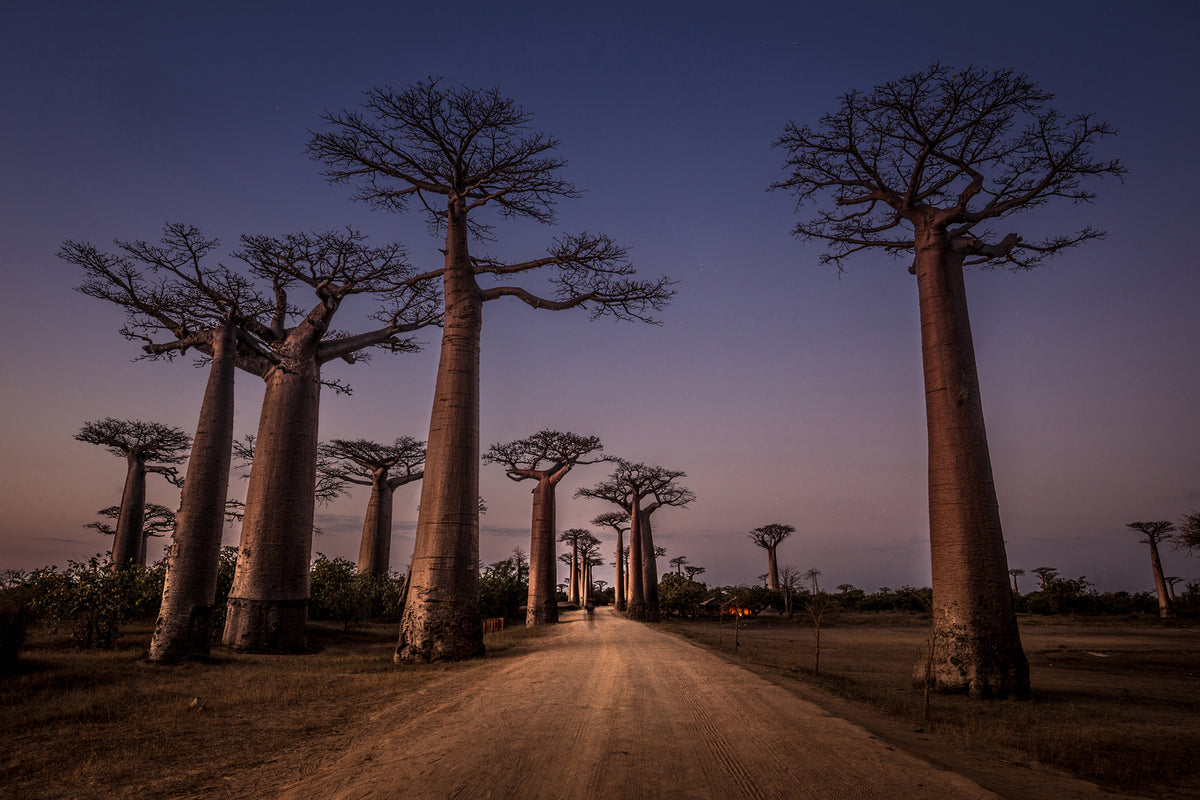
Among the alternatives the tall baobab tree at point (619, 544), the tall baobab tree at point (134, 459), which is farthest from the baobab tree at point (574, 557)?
the tall baobab tree at point (134, 459)

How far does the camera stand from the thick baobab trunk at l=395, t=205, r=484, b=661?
11.4 m

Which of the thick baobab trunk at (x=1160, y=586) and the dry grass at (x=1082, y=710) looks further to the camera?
the thick baobab trunk at (x=1160, y=586)

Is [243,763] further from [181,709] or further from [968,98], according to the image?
[968,98]

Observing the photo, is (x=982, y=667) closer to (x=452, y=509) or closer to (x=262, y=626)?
(x=452, y=509)

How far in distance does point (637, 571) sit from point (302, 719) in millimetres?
31463

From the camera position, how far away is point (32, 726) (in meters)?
5.77

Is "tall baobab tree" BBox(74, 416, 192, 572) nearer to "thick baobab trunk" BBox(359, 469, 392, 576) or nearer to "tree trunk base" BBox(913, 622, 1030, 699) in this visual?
"thick baobab trunk" BBox(359, 469, 392, 576)

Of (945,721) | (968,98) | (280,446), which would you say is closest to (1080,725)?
(945,721)

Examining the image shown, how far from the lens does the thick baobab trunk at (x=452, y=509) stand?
11.4 meters

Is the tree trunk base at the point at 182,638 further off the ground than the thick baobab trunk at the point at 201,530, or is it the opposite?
the thick baobab trunk at the point at 201,530

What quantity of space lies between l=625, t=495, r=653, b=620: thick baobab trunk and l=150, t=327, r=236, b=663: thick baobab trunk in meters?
27.5

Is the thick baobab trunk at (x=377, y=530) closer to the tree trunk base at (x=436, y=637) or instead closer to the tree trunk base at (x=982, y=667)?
the tree trunk base at (x=436, y=637)

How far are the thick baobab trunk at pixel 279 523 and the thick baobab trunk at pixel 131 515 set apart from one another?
17137 millimetres

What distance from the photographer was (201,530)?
11469 millimetres
